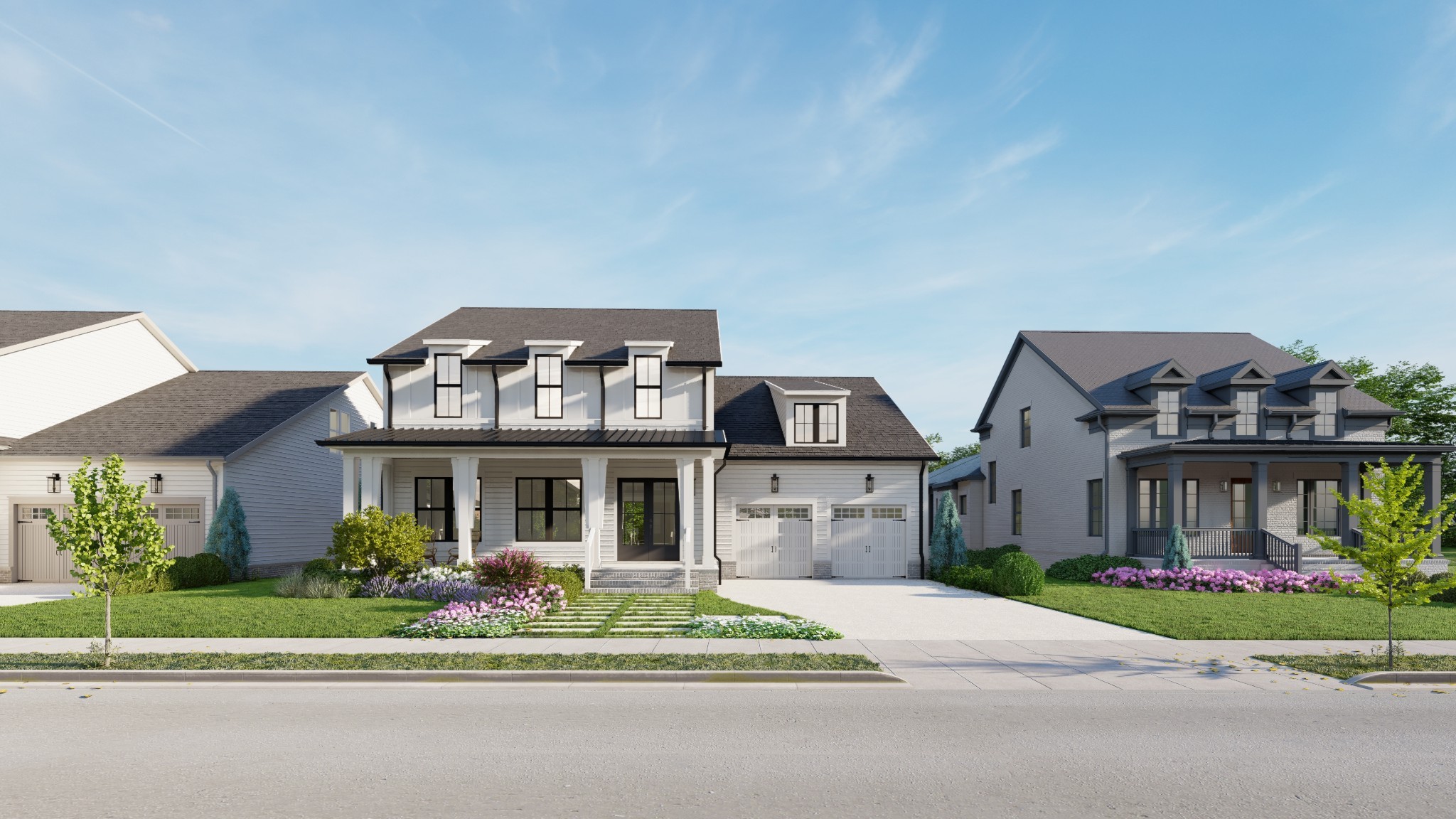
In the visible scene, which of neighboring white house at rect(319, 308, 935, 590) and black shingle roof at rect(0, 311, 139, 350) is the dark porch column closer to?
neighboring white house at rect(319, 308, 935, 590)

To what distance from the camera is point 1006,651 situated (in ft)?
41.3

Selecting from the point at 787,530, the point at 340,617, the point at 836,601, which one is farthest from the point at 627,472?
the point at 340,617

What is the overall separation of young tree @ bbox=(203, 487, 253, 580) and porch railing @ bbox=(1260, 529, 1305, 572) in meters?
30.5

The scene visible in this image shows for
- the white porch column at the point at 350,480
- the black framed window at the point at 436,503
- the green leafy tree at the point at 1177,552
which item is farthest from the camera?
the black framed window at the point at 436,503

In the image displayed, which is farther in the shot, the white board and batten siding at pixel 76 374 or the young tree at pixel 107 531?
the white board and batten siding at pixel 76 374

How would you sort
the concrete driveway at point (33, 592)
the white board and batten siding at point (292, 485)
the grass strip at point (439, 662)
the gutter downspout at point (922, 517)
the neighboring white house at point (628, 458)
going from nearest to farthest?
the grass strip at point (439, 662) → the concrete driveway at point (33, 592) → the neighboring white house at point (628, 458) → the white board and batten siding at point (292, 485) → the gutter downspout at point (922, 517)

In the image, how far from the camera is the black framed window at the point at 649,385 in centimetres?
2412

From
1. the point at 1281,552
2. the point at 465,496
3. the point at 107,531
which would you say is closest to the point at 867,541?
the point at 1281,552

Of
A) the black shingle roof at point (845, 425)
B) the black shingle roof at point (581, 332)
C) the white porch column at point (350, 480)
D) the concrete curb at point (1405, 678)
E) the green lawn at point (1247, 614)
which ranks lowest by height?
the green lawn at point (1247, 614)

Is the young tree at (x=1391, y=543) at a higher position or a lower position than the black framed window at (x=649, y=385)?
lower

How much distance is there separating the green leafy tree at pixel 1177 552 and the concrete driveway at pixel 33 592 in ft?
91.7

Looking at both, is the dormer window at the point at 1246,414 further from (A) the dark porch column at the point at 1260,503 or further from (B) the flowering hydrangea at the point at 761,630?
(B) the flowering hydrangea at the point at 761,630

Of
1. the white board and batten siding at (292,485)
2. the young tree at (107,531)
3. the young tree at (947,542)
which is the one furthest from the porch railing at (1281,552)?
the white board and batten siding at (292,485)

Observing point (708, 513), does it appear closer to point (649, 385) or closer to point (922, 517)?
point (649, 385)
